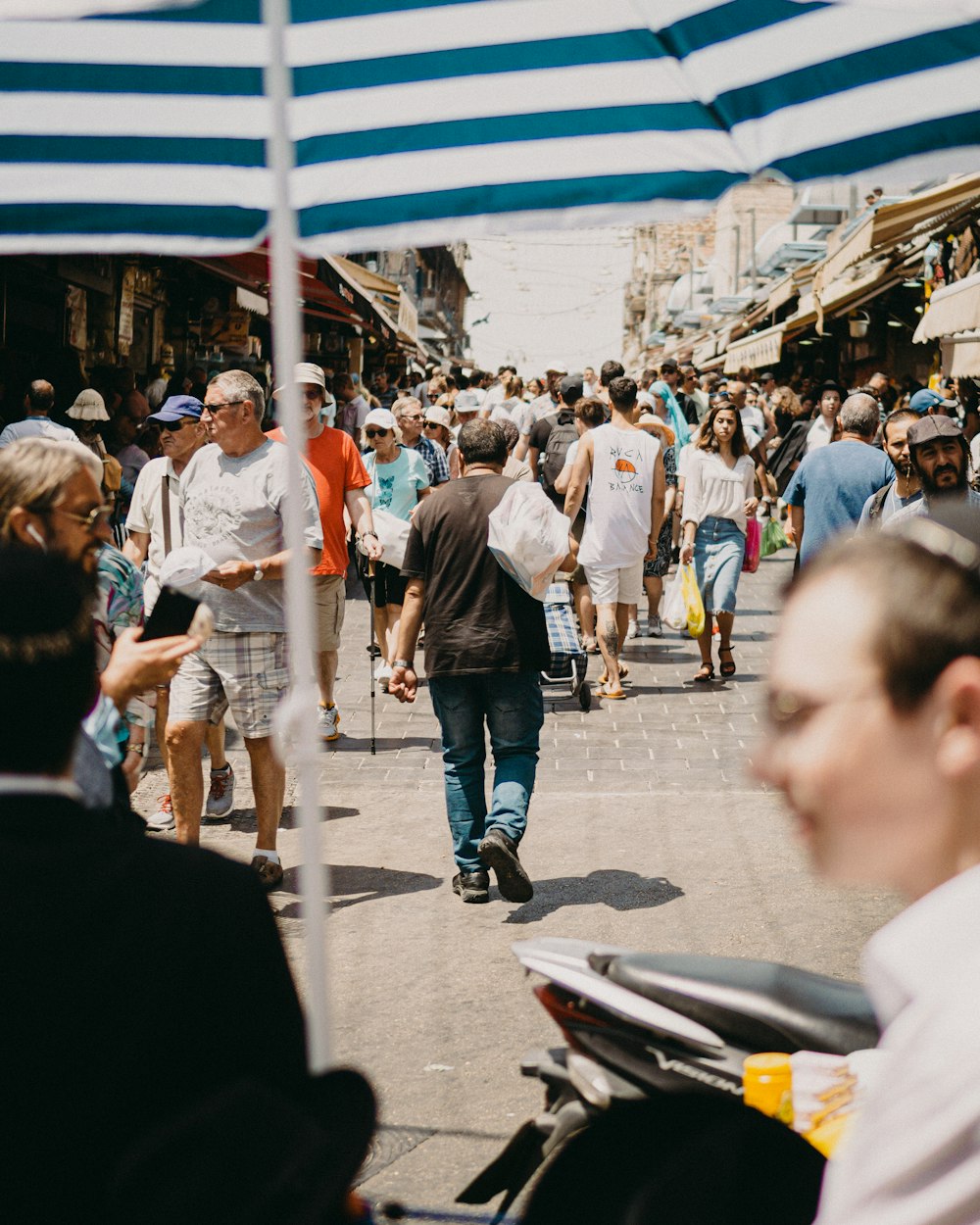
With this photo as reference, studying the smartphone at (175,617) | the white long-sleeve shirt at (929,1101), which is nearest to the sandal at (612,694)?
the smartphone at (175,617)

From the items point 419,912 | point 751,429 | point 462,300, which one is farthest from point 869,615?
point 462,300

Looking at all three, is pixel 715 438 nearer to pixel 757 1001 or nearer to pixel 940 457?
pixel 940 457

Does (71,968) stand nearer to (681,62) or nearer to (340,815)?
(681,62)

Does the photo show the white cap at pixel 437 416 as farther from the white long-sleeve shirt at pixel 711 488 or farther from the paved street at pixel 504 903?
the paved street at pixel 504 903

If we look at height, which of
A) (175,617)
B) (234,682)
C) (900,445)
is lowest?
(234,682)

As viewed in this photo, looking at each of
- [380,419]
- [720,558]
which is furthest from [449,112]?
[720,558]

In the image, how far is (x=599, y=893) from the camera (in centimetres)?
606

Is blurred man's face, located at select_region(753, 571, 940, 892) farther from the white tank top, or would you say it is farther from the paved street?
the white tank top

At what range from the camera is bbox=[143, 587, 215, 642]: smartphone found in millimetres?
3062

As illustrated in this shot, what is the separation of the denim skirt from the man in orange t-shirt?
266 centimetres

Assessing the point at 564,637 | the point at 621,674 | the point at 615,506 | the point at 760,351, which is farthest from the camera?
the point at 760,351

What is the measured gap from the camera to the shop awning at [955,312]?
32.6 feet

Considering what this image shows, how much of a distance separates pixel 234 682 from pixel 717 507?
16.9ft

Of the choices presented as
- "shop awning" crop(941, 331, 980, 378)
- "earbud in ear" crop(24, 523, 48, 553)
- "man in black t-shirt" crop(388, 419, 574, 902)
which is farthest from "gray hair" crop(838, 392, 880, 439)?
"earbud in ear" crop(24, 523, 48, 553)
